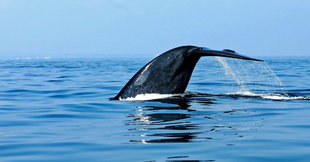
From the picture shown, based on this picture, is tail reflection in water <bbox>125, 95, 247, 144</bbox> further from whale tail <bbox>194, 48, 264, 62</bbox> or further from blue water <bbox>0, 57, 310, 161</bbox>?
whale tail <bbox>194, 48, 264, 62</bbox>

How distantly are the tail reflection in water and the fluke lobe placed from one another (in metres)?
0.33

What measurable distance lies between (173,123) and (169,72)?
8.03ft

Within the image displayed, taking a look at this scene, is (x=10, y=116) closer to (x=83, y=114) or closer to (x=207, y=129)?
(x=83, y=114)

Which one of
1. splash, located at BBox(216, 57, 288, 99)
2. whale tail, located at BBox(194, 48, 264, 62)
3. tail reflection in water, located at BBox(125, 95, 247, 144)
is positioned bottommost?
splash, located at BBox(216, 57, 288, 99)

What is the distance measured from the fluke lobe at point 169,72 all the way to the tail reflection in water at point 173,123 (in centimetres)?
33

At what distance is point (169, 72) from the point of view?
9.98m

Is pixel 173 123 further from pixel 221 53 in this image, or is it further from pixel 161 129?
pixel 221 53

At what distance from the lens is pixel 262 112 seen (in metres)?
9.12

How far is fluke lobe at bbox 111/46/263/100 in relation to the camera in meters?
9.94

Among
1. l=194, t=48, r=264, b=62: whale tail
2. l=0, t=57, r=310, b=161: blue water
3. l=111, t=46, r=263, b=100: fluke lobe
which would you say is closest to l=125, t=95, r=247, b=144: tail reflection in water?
l=0, t=57, r=310, b=161: blue water

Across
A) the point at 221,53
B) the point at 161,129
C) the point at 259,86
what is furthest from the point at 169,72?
the point at 259,86

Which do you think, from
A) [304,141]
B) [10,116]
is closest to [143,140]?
[304,141]

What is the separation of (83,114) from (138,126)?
2296 millimetres

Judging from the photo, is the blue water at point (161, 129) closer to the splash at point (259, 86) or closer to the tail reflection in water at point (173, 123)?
the tail reflection in water at point (173, 123)
